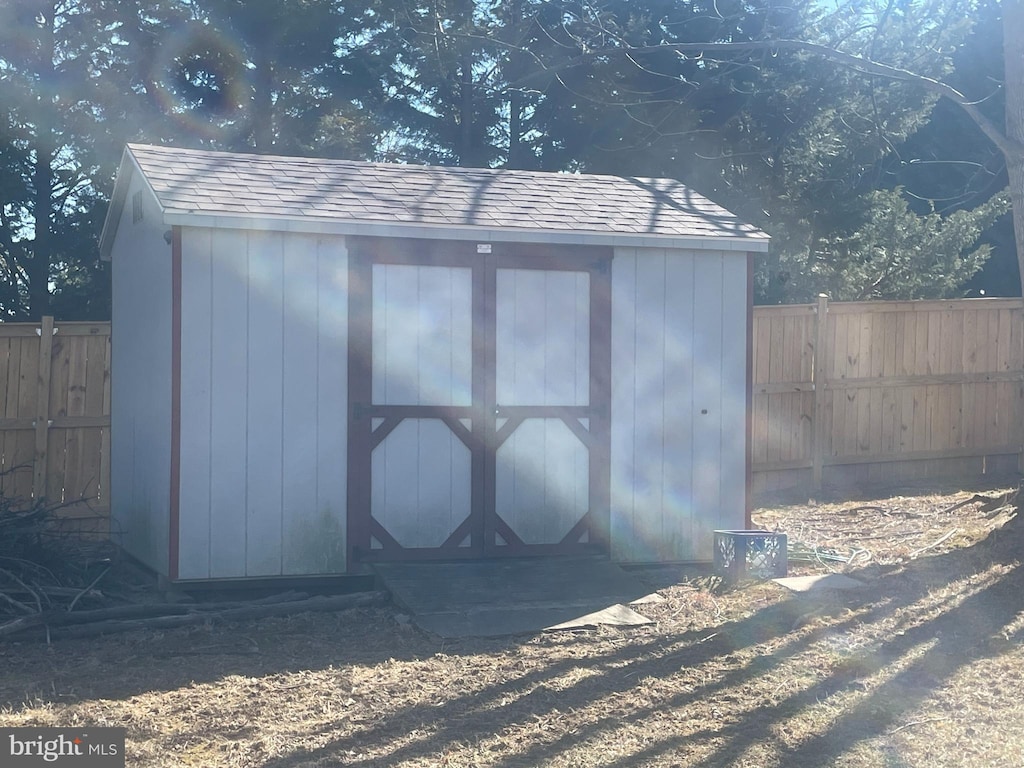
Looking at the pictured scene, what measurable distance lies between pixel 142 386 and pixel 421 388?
83.1 inches

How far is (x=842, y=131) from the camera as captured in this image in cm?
1677

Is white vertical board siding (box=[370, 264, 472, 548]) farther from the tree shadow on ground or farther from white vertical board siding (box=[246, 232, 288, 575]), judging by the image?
the tree shadow on ground

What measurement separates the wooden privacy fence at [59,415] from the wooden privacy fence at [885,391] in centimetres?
616

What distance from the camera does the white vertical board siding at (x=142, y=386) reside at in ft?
23.8

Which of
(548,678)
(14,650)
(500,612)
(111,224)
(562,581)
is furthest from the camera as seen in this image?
(111,224)

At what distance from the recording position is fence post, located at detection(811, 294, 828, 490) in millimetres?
11352

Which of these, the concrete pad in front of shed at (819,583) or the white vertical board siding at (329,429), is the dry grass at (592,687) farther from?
the white vertical board siding at (329,429)

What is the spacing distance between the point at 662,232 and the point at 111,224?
4766 mm

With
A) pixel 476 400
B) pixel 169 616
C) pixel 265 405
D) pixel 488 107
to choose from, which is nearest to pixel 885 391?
pixel 476 400

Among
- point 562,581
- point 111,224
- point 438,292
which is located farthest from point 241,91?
point 562,581

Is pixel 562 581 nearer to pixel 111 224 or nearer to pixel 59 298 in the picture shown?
pixel 111 224

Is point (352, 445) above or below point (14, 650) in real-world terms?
above

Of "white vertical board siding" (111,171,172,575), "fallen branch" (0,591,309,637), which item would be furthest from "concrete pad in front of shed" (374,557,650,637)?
"white vertical board siding" (111,171,172,575)

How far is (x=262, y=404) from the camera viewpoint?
712 cm
